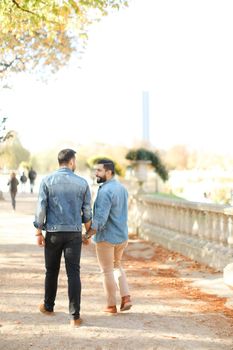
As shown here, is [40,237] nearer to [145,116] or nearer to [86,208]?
[86,208]

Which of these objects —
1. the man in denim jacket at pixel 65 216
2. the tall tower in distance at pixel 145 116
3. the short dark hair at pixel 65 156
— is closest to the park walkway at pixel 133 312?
the man in denim jacket at pixel 65 216

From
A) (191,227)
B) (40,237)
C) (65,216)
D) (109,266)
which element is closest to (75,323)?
(109,266)

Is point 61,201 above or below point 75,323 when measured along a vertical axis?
above

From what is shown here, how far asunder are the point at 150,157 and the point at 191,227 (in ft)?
65.2

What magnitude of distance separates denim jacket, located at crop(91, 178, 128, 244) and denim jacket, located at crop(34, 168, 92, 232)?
33 centimetres

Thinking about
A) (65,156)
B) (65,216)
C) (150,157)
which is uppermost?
(150,157)

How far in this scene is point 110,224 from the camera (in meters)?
7.13

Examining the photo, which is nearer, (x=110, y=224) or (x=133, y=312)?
(x=110, y=224)

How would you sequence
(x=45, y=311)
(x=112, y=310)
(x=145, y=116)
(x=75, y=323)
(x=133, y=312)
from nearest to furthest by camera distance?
(x=75, y=323)
(x=45, y=311)
(x=112, y=310)
(x=133, y=312)
(x=145, y=116)

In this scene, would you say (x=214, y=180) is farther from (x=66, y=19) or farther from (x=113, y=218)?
(x=113, y=218)

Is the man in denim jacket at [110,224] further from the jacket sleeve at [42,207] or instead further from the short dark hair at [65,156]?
the jacket sleeve at [42,207]

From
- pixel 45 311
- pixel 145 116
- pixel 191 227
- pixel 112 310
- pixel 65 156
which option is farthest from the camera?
pixel 145 116

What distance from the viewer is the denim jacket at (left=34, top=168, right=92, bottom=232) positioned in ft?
22.0

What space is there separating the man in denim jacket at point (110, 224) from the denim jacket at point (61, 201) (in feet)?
1.11
